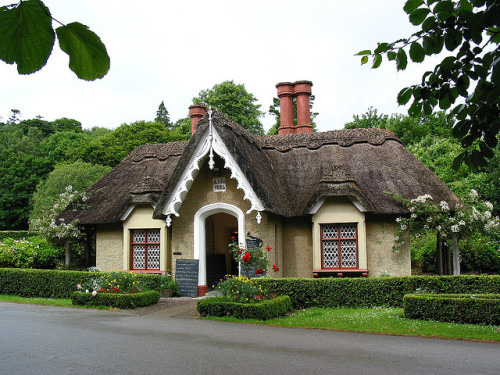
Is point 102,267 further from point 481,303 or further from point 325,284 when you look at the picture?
point 481,303

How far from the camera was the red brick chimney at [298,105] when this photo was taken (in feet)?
75.2

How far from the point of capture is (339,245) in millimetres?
16797

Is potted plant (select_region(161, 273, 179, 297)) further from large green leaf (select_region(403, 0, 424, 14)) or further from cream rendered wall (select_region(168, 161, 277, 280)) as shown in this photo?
large green leaf (select_region(403, 0, 424, 14))

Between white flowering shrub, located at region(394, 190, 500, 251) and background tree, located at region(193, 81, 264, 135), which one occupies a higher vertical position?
→ background tree, located at region(193, 81, 264, 135)

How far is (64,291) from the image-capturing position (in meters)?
16.9

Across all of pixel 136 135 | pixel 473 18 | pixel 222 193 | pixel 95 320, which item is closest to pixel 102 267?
pixel 222 193

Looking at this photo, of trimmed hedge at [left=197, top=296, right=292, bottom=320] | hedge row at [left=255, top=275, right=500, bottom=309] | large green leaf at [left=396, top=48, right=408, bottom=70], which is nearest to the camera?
large green leaf at [left=396, top=48, right=408, bottom=70]

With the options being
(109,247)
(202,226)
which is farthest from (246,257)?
(109,247)

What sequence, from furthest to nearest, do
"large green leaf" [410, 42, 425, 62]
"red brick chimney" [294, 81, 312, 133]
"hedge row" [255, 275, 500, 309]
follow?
"red brick chimney" [294, 81, 312, 133] → "hedge row" [255, 275, 500, 309] → "large green leaf" [410, 42, 425, 62]

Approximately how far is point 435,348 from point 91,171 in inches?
1417

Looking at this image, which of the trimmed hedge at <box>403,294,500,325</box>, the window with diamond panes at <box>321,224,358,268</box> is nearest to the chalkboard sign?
A: the window with diamond panes at <box>321,224,358,268</box>

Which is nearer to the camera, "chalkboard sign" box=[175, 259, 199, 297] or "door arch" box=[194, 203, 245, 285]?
"chalkboard sign" box=[175, 259, 199, 297]

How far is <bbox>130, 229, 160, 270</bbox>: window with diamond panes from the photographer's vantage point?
738 inches

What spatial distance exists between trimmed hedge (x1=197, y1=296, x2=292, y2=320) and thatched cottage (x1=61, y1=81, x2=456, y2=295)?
3.40 metres
